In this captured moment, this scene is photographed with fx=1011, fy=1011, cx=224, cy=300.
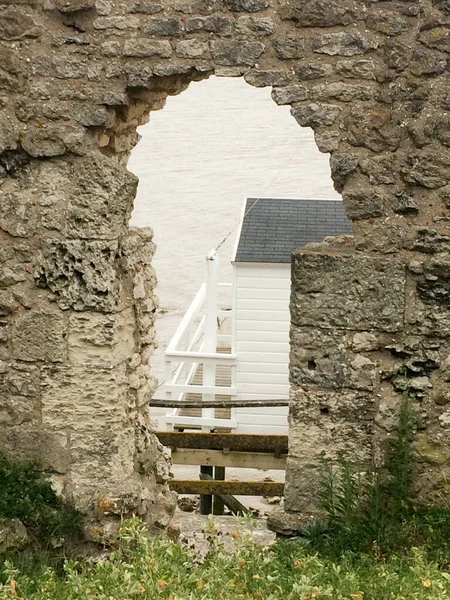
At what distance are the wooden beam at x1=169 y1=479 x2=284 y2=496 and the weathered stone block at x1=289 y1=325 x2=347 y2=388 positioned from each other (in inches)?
149

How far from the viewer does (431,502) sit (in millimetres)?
5711

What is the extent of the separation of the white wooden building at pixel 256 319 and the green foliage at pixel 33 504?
668 centimetres

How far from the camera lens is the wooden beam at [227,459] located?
32.0 feet

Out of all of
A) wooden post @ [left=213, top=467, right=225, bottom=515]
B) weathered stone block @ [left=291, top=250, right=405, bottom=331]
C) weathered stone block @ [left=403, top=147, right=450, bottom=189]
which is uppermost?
weathered stone block @ [left=403, top=147, right=450, bottom=189]

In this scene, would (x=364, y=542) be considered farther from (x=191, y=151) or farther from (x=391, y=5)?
(x=191, y=151)

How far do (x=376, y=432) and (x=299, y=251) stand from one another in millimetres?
1120

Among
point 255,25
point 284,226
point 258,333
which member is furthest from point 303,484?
point 284,226

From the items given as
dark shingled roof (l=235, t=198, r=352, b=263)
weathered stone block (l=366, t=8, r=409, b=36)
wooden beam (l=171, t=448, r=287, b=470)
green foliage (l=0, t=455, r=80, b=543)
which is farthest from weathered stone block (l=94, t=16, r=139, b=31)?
dark shingled roof (l=235, t=198, r=352, b=263)

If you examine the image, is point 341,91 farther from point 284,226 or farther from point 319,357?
point 284,226

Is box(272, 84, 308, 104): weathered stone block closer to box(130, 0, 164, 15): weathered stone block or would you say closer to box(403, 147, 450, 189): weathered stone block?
box(403, 147, 450, 189): weathered stone block

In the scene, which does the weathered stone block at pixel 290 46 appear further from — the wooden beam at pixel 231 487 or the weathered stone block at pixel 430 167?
the wooden beam at pixel 231 487

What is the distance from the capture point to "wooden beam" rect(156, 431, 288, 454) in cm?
959

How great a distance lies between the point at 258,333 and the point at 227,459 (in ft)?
13.4

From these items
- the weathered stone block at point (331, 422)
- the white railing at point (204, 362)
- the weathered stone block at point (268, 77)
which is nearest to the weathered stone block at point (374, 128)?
the weathered stone block at point (268, 77)
